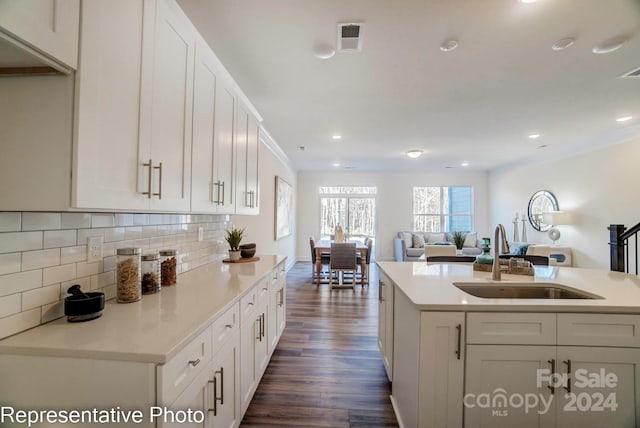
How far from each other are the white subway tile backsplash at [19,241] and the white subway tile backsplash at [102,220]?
241mm

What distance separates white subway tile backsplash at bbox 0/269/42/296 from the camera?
0.96 metres

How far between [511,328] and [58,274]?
2027 millimetres

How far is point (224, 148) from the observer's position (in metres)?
2.08

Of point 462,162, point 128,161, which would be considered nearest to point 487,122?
point 462,162

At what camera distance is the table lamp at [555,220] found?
499 cm

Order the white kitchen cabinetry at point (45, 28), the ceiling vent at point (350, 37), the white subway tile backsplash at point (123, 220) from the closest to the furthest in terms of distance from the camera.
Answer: the white kitchen cabinetry at point (45, 28)
the white subway tile backsplash at point (123, 220)
the ceiling vent at point (350, 37)

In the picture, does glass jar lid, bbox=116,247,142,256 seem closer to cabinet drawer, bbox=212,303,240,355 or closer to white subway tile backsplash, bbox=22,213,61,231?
white subway tile backsplash, bbox=22,213,61,231

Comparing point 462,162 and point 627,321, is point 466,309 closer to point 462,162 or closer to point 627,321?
point 627,321

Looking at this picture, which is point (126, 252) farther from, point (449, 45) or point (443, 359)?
point (449, 45)

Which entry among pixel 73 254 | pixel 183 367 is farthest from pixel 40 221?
pixel 183 367

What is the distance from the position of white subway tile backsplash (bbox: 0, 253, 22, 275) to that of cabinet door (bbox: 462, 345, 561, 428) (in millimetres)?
1885

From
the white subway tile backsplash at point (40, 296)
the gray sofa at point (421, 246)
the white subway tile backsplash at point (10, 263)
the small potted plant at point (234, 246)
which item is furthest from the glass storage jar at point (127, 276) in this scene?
the gray sofa at point (421, 246)

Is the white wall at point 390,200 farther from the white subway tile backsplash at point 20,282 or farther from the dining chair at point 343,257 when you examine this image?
the white subway tile backsplash at point 20,282

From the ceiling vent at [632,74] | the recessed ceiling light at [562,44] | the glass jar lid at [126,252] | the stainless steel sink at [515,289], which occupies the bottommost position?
the stainless steel sink at [515,289]
